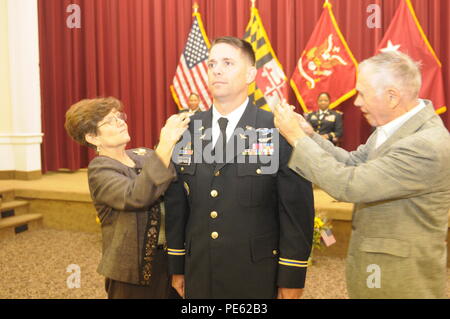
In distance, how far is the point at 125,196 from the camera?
176cm

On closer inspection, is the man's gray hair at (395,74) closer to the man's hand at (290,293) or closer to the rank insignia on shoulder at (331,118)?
the man's hand at (290,293)

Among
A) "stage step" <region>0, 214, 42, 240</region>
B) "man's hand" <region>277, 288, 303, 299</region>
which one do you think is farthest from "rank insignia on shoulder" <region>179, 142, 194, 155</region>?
"stage step" <region>0, 214, 42, 240</region>

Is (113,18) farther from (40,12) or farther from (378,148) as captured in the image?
(378,148)

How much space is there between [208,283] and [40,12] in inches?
303

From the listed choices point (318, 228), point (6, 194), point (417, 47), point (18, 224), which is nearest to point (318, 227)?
point (318, 228)

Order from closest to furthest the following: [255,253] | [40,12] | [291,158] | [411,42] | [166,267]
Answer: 1. [291,158]
2. [255,253]
3. [166,267]
4. [411,42]
5. [40,12]

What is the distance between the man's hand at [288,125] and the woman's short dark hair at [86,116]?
84 cm

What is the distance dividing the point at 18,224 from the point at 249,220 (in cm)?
465

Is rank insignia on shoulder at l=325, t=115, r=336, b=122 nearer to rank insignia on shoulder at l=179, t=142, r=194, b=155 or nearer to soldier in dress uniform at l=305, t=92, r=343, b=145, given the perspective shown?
soldier in dress uniform at l=305, t=92, r=343, b=145

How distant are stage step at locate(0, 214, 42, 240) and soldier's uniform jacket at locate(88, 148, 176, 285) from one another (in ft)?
13.0

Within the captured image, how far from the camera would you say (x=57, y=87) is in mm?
8352

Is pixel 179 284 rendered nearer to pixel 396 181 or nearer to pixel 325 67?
pixel 396 181

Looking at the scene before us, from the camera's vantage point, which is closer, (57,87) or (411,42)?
(411,42)
